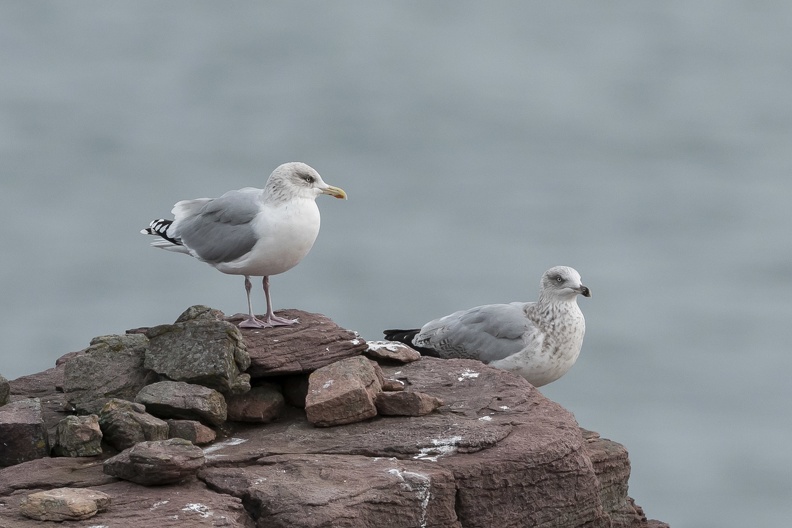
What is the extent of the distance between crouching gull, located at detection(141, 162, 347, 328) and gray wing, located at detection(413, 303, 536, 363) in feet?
7.09

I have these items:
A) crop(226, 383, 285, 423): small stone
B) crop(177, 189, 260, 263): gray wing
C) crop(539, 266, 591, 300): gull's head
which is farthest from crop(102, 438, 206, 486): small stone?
crop(539, 266, 591, 300): gull's head

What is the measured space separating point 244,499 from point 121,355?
2.56 meters

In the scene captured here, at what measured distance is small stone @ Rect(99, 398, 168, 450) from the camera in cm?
1127

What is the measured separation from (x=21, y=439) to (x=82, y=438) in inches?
20.2

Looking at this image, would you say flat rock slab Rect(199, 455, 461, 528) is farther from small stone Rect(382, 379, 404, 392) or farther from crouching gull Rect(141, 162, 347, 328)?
crouching gull Rect(141, 162, 347, 328)

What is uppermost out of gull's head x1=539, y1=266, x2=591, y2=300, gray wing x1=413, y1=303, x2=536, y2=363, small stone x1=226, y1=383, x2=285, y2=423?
gull's head x1=539, y1=266, x2=591, y2=300

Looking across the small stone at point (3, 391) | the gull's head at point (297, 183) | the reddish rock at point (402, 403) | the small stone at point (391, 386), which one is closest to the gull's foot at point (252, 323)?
the gull's head at point (297, 183)

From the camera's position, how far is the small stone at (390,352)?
13.4 meters

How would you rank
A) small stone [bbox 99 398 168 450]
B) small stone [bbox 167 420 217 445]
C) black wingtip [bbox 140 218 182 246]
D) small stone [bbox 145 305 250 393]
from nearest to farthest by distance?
small stone [bbox 99 398 168 450] < small stone [bbox 167 420 217 445] < small stone [bbox 145 305 250 393] < black wingtip [bbox 140 218 182 246]

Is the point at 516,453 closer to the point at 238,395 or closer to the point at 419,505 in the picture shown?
the point at 419,505

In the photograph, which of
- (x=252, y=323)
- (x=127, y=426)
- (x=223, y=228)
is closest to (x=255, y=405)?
(x=252, y=323)

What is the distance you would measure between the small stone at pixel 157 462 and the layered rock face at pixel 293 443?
0.05ft

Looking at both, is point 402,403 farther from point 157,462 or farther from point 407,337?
point 407,337

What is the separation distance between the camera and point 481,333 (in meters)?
14.5
